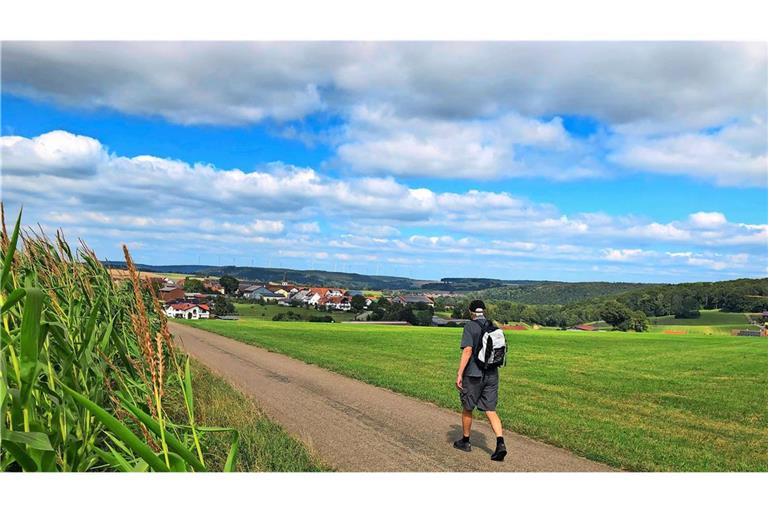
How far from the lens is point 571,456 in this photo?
7082 millimetres

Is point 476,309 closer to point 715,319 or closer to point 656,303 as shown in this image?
point 656,303

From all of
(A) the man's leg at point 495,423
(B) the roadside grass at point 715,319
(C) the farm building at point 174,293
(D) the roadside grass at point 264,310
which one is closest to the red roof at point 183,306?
(C) the farm building at point 174,293

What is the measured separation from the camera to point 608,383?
16.9 metres

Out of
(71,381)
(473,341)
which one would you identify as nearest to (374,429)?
(473,341)

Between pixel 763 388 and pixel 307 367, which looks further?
pixel 763 388

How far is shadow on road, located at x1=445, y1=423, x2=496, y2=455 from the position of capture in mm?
7176

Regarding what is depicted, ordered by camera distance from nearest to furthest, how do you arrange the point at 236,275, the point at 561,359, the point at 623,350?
the point at 236,275 → the point at 561,359 → the point at 623,350

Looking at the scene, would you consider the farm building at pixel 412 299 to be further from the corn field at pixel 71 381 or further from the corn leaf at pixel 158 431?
the corn leaf at pixel 158 431

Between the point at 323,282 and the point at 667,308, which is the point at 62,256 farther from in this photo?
the point at 667,308

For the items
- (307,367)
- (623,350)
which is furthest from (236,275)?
(623,350)

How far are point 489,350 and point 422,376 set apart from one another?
9046 millimetres

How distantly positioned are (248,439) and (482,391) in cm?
274

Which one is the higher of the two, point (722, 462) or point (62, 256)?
point (62, 256)

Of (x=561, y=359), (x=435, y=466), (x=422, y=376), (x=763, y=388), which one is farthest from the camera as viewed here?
(x=561, y=359)
